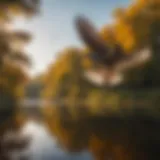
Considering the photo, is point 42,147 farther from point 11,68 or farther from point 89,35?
point 89,35

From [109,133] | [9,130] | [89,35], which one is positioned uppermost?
[89,35]

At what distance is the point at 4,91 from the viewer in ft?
4.78

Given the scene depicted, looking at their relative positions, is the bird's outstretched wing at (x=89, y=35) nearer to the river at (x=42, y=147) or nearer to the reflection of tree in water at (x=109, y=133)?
the reflection of tree in water at (x=109, y=133)

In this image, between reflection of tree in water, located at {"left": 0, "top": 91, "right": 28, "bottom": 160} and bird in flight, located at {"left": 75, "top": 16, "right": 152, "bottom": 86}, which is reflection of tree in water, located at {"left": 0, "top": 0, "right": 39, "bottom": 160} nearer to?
reflection of tree in water, located at {"left": 0, "top": 91, "right": 28, "bottom": 160}

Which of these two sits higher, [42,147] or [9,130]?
[9,130]

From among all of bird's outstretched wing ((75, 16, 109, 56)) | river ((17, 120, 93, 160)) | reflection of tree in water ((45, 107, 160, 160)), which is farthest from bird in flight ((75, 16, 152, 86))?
river ((17, 120, 93, 160))

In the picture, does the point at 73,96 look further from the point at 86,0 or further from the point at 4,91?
the point at 86,0

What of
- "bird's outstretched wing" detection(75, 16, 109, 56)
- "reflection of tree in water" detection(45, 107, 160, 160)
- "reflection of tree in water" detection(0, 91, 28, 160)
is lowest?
"reflection of tree in water" detection(45, 107, 160, 160)

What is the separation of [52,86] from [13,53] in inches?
8.2

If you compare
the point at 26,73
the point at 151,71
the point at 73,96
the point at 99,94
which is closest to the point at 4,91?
the point at 26,73

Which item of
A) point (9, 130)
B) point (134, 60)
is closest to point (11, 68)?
point (9, 130)

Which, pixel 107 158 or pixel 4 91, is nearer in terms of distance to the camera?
pixel 107 158

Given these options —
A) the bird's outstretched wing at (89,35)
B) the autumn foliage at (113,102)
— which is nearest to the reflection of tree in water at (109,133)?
the autumn foliage at (113,102)

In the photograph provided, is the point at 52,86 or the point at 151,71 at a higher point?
the point at 52,86
